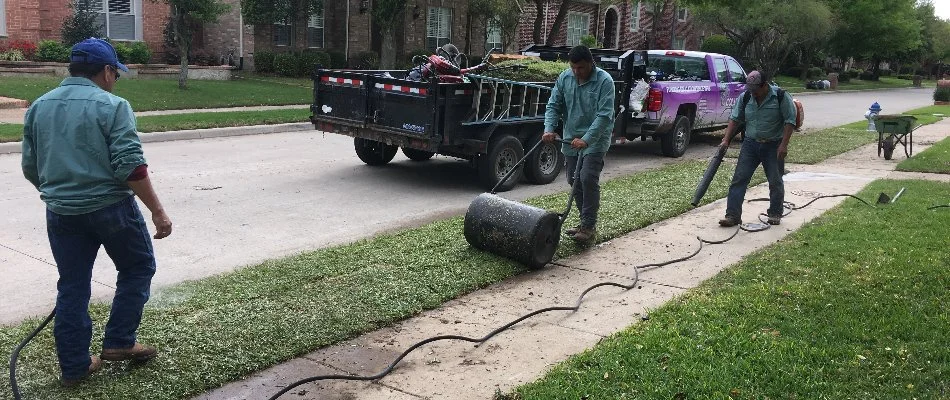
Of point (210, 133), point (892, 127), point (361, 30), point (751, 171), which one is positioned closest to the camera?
point (751, 171)

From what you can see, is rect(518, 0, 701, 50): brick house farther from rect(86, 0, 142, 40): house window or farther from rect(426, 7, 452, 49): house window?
rect(86, 0, 142, 40): house window

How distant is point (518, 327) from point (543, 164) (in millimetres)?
6345

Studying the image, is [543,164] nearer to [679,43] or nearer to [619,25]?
[619,25]

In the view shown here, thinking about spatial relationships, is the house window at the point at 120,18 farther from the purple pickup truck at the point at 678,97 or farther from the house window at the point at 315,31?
the purple pickup truck at the point at 678,97

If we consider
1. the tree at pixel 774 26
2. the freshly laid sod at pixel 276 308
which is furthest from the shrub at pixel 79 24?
the tree at pixel 774 26

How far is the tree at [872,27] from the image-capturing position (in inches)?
1941

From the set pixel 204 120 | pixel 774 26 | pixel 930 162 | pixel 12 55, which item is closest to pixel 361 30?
pixel 12 55

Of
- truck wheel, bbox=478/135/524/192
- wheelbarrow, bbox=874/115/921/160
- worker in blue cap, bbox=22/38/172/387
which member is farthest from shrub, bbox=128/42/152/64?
worker in blue cap, bbox=22/38/172/387

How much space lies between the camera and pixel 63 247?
410 centimetres

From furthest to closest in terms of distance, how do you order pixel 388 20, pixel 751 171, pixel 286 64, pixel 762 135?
pixel 286 64 < pixel 388 20 < pixel 751 171 < pixel 762 135

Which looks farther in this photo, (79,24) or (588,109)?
(79,24)

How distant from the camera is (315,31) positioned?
3114 cm

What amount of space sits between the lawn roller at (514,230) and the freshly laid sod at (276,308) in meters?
0.14

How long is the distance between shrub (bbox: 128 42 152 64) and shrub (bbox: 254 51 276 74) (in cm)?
412
